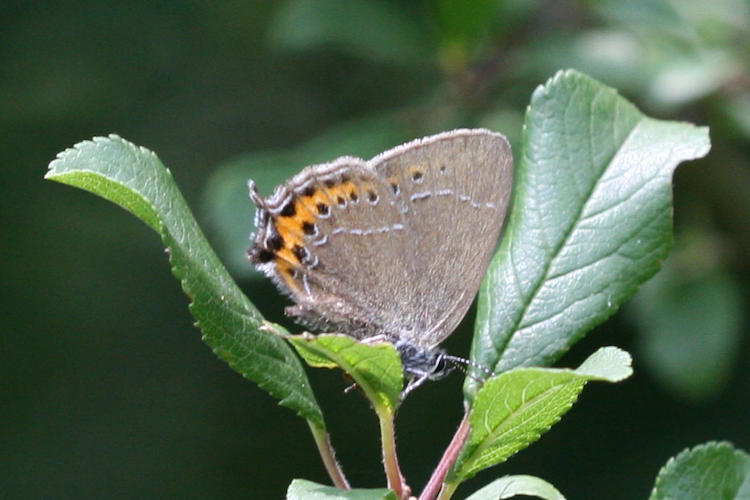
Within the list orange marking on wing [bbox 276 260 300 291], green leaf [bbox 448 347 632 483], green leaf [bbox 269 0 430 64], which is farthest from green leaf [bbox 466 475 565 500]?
green leaf [bbox 269 0 430 64]

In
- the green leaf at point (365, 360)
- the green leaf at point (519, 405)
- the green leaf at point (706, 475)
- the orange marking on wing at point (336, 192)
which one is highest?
the orange marking on wing at point (336, 192)

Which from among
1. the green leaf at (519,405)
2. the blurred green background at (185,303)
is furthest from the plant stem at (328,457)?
the blurred green background at (185,303)

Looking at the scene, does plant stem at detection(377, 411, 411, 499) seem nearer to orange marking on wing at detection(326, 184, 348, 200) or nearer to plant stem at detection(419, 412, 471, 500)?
plant stem at detection(419, 412, 471, 500)

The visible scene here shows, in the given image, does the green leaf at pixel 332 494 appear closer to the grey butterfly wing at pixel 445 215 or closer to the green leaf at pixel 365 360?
the green leaf at pixel 365 360

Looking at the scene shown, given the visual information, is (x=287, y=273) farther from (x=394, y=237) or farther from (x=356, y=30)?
(x=356, y=30)

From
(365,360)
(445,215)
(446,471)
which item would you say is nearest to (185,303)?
(445,215)

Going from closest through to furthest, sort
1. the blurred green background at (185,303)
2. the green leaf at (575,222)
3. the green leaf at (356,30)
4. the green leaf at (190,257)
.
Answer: the green leaf at (190,257) → the green leaf at (575,222) → the green leaf at (356,30) → the blurred green background at (185,303)
